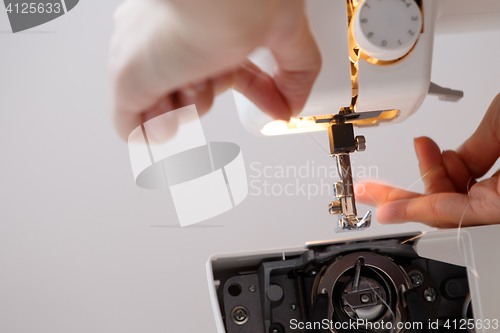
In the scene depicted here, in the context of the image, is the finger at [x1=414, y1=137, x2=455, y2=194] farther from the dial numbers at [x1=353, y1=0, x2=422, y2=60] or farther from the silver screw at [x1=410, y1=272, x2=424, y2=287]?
the dial numbers at [x1=353, y1=0, x2=422, y2=60]

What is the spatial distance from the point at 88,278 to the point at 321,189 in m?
0.62

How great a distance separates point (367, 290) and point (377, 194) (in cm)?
35

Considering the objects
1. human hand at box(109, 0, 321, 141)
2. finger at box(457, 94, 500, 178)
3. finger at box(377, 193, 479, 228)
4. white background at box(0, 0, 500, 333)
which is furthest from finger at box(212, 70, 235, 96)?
white background at box(0, 0, 500, 333)

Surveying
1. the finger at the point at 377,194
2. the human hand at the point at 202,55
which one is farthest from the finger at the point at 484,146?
the human hand at the point at 202,55

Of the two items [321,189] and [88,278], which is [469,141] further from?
[88,278]

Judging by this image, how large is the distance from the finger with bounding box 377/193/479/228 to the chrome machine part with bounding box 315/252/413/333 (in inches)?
7.6

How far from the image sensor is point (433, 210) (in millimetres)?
634

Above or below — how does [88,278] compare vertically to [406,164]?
below

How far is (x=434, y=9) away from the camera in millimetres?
410

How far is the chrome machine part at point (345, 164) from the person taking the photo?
464 millimetres

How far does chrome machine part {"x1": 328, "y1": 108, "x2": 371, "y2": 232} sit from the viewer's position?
0.46 metres

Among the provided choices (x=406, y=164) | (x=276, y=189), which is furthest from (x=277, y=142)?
(x=406, y=164)

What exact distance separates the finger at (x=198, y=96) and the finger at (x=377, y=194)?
0.44 m

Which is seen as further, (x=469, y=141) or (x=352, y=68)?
(x=469, y=141)
